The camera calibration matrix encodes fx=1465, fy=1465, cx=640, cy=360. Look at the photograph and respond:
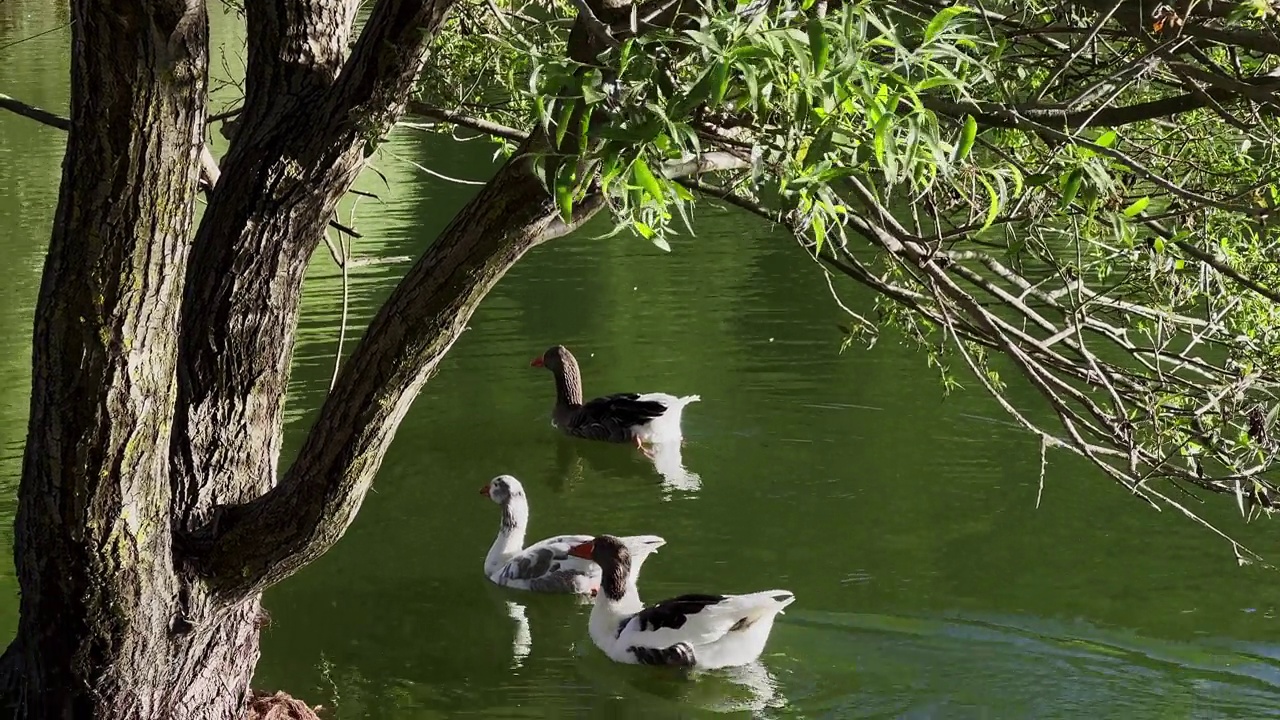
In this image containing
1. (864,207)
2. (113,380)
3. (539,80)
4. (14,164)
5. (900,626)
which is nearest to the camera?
(539,80)

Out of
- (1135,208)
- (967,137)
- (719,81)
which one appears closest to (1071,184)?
(967,137)

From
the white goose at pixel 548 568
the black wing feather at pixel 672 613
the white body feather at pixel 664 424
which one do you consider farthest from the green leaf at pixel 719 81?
the white body feather at pixel 664 424

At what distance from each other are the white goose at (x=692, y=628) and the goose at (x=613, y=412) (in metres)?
→ 3.05

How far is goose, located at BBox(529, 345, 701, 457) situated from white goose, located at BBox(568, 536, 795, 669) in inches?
120

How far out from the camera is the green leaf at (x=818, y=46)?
235 cm

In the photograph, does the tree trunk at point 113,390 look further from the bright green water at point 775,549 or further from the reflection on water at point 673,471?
the reflection on water at point 673,471

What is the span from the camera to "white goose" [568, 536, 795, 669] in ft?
23.4

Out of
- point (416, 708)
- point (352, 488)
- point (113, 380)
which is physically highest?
point (113, 380)

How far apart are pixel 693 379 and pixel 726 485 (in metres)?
2.38

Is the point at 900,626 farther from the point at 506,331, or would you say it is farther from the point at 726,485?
the point at 506,331

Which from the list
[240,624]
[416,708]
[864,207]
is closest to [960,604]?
[416,708]

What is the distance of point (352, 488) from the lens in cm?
470

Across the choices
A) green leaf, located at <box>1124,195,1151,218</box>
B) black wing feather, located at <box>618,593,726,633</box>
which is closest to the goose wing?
black wing feather, located at <box>618,593,726,633</box>

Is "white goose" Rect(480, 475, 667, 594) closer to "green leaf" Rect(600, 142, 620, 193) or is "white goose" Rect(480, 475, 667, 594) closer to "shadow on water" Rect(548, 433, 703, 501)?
"shadow on water" Rect(548, 433, 703, 501)
